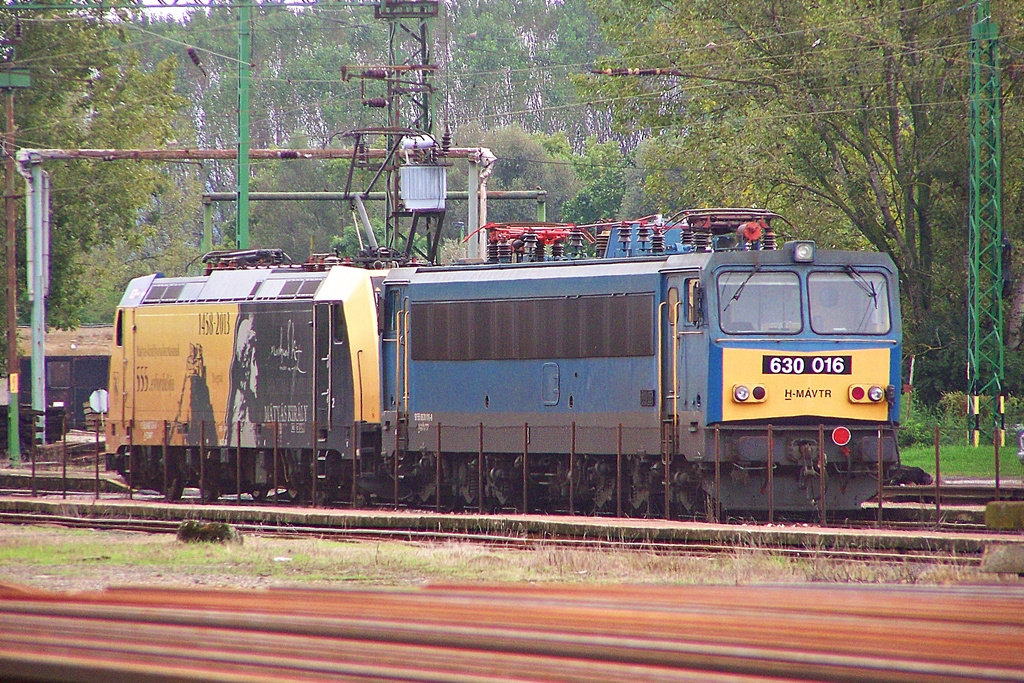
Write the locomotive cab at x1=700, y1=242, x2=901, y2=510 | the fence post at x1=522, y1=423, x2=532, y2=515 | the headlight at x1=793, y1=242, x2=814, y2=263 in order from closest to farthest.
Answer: the locomotive cab at x1=700, y1=242, x2=901, y2=510, the headlight at x1=793, y1=242, x2=814, y2=263, the fence post at x1=522, y1=423, x2=532, y2=515

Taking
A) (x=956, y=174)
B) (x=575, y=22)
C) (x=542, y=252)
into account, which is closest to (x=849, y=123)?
(x=956, y=174)

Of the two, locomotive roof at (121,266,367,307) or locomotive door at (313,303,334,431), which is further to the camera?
locomotive roof at (121,266,367,307)

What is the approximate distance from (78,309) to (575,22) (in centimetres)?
6429

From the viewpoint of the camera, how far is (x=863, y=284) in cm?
1922

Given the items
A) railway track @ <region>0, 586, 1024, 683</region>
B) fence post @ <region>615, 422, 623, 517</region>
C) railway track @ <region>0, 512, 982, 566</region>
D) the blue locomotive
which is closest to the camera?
railway track @ <region>0, 586, 1024, 683</region>

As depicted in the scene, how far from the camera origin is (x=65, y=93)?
4866 cm

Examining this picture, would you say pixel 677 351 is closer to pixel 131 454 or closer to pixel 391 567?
pixel 391 567

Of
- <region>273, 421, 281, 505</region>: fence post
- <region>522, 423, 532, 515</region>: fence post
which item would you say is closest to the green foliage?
<region>273, 421, 281, 505</region>: fence post

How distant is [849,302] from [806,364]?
1127 mm

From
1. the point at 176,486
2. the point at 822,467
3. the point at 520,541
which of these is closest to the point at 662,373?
the point at 822,467

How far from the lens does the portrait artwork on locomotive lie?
18562mm

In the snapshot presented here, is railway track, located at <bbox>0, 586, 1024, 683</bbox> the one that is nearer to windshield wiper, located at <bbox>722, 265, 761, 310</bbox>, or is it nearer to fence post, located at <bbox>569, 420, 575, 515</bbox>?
windshield wiper, located at <bbox>722, 265, 761, 310</bbox>

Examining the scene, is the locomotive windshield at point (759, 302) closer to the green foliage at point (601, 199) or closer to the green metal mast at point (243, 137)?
the green metal mast at point (243, 137)

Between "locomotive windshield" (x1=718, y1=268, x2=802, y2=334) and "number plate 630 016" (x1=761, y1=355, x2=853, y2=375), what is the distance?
38 centimetres
